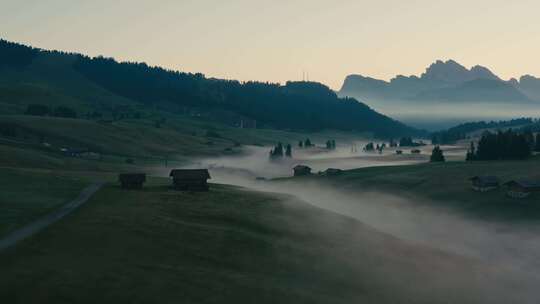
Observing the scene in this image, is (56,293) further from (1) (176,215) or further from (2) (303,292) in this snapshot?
(1) (176,215)

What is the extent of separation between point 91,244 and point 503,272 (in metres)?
50.4

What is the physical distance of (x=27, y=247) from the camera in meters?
51.6

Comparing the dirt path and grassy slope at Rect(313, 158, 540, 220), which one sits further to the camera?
grassy slope at Rect(313, 158, 540, 220)

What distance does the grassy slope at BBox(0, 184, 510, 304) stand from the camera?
46281 mm

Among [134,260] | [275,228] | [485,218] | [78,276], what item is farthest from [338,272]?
[485,218]

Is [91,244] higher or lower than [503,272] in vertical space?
higher

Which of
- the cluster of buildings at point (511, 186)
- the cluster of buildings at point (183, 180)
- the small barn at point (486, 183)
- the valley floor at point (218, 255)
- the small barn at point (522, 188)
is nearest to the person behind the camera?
the valley floor at point (218, 255)

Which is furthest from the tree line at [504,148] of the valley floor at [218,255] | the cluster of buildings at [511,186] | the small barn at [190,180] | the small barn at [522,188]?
the small barn at [190,180]

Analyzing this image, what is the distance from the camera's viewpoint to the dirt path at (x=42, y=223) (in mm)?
53875

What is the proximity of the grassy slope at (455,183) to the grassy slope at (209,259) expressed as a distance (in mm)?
32946

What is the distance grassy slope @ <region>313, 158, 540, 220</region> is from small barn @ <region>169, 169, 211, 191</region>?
49255 mm

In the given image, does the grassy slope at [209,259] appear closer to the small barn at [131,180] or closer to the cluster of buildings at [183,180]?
the small barn at [131,180]

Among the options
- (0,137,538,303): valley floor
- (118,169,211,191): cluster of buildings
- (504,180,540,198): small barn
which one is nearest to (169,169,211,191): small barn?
(118,169,211,191): cluster of buildings

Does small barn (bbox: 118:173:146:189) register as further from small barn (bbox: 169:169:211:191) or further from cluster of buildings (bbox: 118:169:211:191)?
small barn (bbox: 169:169:211:191)
